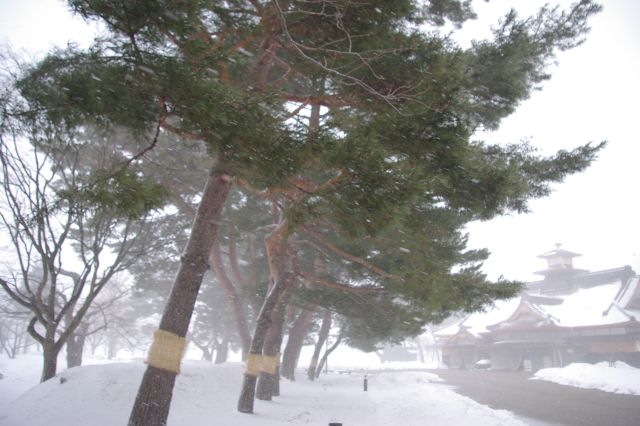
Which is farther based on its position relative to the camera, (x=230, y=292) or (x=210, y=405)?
(x=230, y=292)

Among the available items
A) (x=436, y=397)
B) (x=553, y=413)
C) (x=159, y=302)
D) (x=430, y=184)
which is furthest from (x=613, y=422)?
(x=159, y=302)

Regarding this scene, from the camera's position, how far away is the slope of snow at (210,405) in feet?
23.5

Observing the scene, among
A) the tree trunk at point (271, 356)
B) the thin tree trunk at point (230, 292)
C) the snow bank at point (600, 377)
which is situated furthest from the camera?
the snow bank at point (600, 377)

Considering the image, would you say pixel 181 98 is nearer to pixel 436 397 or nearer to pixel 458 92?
pixel 458 92

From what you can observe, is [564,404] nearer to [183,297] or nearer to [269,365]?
[269,365]

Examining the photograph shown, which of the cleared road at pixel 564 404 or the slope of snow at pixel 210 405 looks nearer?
the slope of snow at pixel 210 405

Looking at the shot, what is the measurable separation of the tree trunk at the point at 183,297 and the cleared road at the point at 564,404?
10165 millimetres

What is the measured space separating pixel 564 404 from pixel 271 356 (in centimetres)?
1057

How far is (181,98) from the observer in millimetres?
3631

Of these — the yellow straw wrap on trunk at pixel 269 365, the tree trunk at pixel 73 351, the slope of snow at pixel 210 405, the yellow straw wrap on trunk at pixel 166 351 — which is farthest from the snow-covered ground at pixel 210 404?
the yellow straw wrap on trunk at pixel 166 351

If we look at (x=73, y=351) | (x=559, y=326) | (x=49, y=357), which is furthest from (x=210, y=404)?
(x=559, y=326)

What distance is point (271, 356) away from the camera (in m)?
11.6

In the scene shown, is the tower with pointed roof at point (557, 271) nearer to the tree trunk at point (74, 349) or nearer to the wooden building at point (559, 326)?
the wooden building at point (559, 326)

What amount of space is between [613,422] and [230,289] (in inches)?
489
